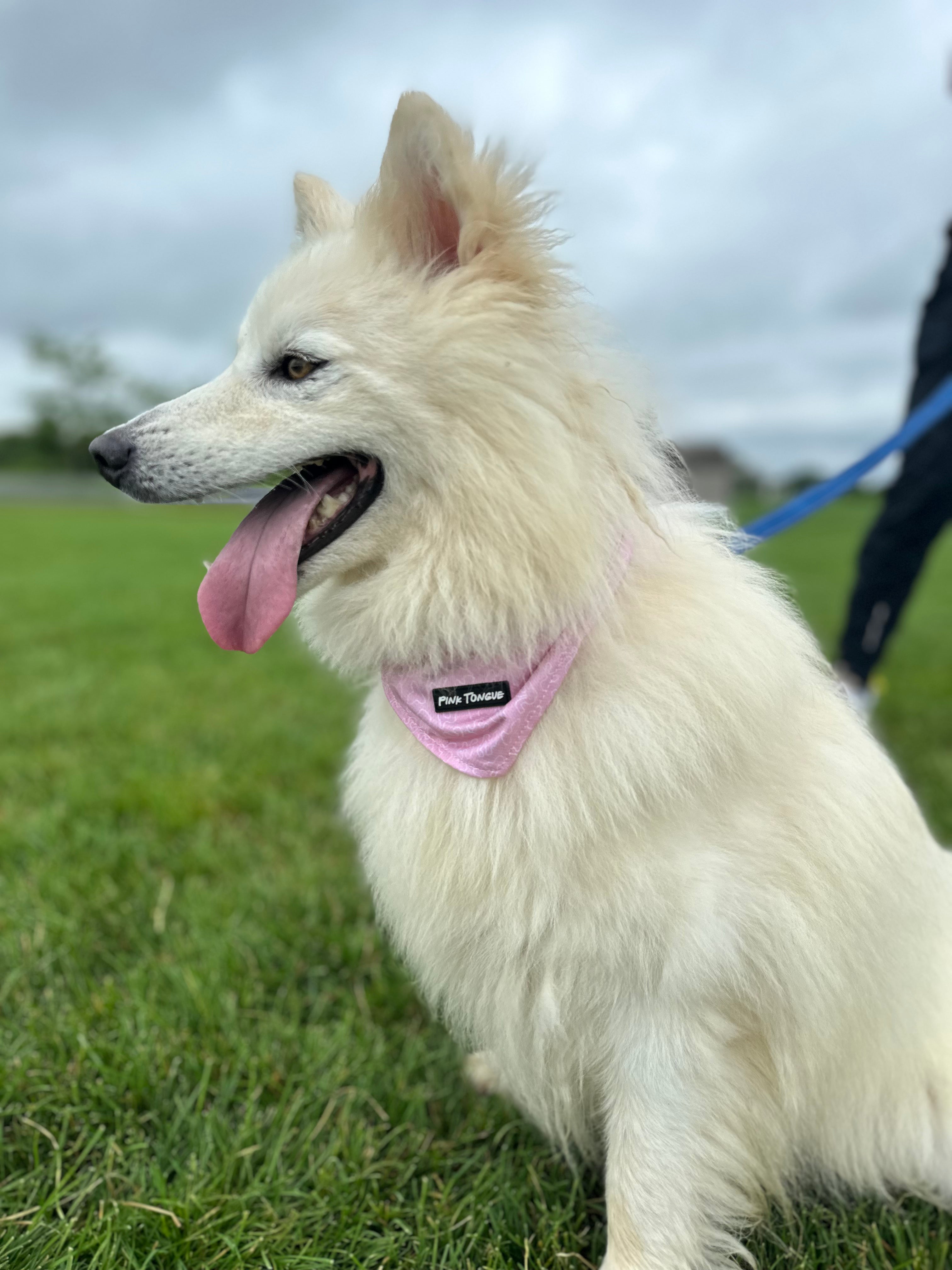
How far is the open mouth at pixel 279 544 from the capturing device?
1.83 metres

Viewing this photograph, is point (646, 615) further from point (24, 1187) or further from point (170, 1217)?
point (24, 1187)

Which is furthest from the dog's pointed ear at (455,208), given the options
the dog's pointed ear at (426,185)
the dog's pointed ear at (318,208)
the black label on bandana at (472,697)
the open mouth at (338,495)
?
the black label on bandana at (472,697)

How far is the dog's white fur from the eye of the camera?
1.70m

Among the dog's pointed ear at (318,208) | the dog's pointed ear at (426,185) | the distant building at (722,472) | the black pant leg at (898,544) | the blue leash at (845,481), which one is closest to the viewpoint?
the dog's pointed ear at (426,185)

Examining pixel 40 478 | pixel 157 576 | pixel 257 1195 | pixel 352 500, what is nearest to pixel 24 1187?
pixel 257 1195

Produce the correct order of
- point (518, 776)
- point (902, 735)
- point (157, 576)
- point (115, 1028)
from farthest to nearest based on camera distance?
point (157, 576) < point (902, 735) < point (115, 1028) < point (518, 776)

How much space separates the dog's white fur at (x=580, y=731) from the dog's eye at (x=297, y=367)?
24mm

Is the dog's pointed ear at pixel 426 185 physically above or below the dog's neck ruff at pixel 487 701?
above

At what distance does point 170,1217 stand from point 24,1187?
0.39 meters

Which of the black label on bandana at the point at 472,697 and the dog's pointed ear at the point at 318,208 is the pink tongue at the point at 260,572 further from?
the dog's pointed ear at the point at 318,208

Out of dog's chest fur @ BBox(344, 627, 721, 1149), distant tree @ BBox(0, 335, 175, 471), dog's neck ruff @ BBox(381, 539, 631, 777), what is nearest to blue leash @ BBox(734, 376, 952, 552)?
dog's neck ruff @ BBox(381, 539, 631, 777)

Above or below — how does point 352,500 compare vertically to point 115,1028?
above

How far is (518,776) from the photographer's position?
5.75 feet

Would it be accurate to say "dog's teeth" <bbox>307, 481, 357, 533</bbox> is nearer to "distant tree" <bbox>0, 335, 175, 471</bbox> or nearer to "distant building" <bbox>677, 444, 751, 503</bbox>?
"distant building" <bbox>677, 444, 751, 503</bbox>
